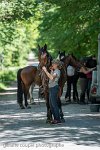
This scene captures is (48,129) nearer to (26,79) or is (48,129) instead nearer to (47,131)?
(47,131)

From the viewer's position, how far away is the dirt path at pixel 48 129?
410 inches

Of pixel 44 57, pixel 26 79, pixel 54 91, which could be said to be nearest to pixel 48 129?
pixel 54 91

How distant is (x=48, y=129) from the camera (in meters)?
12.1

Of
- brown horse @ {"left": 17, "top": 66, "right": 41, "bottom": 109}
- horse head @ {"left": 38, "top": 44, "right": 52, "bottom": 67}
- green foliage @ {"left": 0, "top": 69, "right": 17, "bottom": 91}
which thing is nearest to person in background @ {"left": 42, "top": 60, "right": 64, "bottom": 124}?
horse head @ {"left": 38, "top": 44, "right": 52, "bottom": 67}

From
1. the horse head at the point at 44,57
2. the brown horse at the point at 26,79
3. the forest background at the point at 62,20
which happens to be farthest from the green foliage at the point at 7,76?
the horse head at the point at 44,57

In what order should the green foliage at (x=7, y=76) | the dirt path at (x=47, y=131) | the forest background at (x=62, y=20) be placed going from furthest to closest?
the green foliage at (x=7, y=76)
the forest background at (x=62, y=20)
the dirt path at (x=47, y=131)

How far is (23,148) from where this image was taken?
9.53m

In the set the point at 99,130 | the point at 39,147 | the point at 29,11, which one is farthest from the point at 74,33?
the point at 39,147

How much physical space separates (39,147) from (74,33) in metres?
12.5

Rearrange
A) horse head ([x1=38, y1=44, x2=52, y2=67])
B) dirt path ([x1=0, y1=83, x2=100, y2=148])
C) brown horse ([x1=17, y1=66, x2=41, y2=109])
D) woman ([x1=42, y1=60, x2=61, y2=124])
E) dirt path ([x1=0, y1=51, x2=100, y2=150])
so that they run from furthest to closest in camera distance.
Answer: brown horse ([x1=17, y1=66, x2=41, y2=109]) < horse head ([x1=38, y1=44, x2=52, y2=67]) < woman ([x1=42, y1=60, x2=61, y2=124]) < dirt path ([x1=0, y1=83, x2=100, y2=148]) < dirt path ([x1=0, y1=51, x2=100, y2=150])

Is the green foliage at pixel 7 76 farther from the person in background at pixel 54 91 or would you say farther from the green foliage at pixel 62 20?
the person in background at pixel 54 91

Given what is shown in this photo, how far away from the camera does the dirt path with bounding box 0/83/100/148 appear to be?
1041 centimetres

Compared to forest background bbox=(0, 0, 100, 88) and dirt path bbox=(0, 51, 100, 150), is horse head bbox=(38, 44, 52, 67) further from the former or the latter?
forest background bbox=(0, 0, 100, 88)

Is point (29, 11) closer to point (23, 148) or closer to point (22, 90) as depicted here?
point (22, 90)
